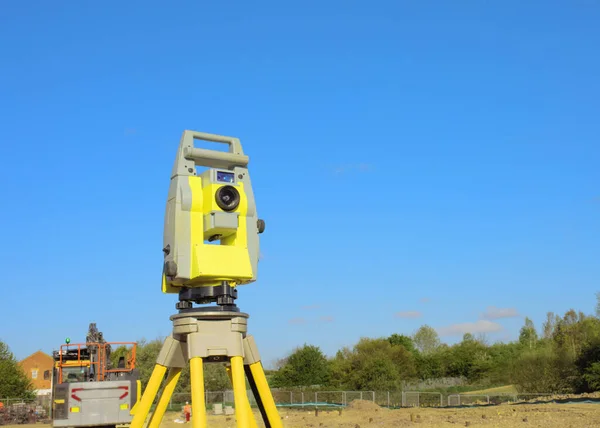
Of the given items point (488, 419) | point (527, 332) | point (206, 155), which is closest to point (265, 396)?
point (206, 155)

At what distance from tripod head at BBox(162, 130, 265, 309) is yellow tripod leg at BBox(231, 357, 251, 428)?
747 millimetres

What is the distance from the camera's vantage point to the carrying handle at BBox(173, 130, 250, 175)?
8547 mm

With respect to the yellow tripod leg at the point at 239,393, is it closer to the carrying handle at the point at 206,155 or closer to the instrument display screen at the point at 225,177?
the instrument display screen at the point at 225,177

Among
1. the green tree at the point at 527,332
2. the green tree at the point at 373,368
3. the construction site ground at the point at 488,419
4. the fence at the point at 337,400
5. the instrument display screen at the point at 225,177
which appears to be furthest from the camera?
the green tree at the point at 527,332

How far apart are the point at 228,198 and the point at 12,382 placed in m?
45.9

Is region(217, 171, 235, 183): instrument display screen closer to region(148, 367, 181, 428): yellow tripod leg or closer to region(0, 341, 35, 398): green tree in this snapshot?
region(148, 367, 181, 428): yellow tripod leg

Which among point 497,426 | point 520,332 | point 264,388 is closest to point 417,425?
point 497,426

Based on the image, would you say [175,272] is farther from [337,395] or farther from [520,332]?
[520,332]

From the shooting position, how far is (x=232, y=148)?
359 inches

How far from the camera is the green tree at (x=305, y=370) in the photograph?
57.5 metres

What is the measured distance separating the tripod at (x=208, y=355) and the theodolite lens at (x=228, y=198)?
3.92ft

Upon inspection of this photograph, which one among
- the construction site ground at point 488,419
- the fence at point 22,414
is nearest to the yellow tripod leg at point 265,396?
the construction site ground at point 488,419

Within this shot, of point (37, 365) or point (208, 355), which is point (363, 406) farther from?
point (37, 365)

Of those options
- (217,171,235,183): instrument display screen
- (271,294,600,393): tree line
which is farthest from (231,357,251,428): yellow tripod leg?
(271,294,600,393): tree line
